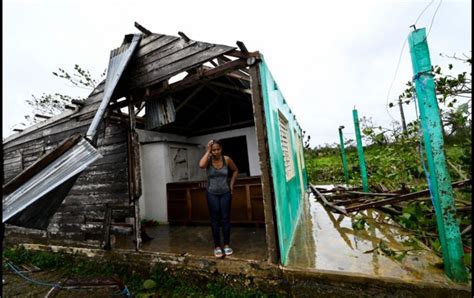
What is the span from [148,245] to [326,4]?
529 centimetres

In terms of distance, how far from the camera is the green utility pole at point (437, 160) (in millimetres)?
1975

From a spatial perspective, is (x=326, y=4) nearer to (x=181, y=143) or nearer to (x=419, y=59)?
(x=419, y=59)

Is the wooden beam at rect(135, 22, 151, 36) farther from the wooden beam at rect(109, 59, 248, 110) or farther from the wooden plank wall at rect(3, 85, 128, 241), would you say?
the wooden plank wall at rect(3, 85, 128, 241)

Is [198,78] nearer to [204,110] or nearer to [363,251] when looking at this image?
[363,251]

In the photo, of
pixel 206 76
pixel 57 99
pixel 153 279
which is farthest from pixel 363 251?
pixel 57 99

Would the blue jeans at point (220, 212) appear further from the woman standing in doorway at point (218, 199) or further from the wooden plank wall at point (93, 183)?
the wooden plank wall at point (93, 183)

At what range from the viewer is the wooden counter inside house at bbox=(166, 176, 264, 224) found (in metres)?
5.04

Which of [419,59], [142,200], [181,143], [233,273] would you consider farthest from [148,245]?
[419,59]

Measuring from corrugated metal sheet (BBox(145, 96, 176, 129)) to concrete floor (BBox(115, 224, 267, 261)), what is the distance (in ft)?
7.08


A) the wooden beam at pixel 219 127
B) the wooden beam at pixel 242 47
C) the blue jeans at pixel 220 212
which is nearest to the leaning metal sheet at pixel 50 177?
the blue jeans at pixel 220 212

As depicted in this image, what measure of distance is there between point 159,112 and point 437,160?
147 inches

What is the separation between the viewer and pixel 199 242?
4105mm

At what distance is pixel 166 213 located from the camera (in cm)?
630

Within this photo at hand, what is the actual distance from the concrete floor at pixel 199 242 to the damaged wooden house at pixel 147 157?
0.06 metres
